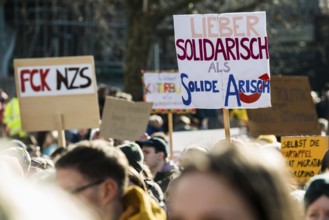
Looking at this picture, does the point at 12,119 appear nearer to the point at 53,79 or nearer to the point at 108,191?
the point at 53,79

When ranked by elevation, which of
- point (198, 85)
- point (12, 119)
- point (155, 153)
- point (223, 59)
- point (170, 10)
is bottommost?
point (12, 119)

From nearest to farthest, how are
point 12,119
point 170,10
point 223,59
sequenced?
point 223,59 < point 12,119 < point 170,10

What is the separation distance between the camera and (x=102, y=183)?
12.2 ft

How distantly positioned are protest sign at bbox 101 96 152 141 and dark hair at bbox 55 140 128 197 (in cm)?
670

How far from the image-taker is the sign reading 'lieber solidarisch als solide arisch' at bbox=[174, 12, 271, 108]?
8.09 m

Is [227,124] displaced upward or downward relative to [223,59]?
downward

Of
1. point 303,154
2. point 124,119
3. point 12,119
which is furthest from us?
point 12,119

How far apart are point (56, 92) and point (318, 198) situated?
7.16 m

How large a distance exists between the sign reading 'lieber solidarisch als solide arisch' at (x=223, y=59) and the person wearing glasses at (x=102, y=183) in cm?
427

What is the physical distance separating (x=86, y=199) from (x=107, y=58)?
2921 centimetres

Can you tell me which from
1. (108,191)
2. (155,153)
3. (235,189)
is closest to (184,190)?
(235,189)

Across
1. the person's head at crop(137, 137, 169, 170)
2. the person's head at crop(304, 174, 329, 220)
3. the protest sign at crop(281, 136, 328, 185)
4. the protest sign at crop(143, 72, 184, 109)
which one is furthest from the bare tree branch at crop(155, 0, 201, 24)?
the person's head at crop(304, 174, 329, 220)

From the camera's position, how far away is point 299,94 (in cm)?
1131

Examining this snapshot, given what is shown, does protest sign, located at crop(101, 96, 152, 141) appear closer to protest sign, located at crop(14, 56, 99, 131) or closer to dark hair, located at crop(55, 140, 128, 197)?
protest sign, located at crop(14, 56, 99, 131)
